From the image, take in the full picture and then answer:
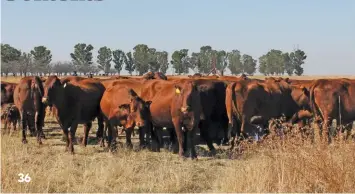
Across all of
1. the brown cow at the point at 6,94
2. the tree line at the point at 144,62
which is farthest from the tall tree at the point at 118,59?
the brown cow at the point at 6,94

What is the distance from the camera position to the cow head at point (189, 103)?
436 inches

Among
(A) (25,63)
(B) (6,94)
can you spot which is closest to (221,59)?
(A) (25,63)

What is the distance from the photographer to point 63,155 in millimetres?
11016

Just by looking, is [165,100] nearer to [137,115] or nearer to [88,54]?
[137,115]

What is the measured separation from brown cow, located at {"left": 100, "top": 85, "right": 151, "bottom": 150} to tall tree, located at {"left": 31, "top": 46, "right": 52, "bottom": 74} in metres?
81.8

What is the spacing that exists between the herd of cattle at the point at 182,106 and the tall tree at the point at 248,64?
106697mm

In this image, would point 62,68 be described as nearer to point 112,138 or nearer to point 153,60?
point 153,60

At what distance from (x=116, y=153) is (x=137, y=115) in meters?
1.06

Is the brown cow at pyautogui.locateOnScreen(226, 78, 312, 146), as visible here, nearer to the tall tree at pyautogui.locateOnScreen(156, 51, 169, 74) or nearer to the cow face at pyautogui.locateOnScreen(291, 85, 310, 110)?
the cow face at pyautogui.locateOnScreen(291, 85, 310, 110)

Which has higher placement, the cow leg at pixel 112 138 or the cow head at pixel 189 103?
the cow head at pixel 189 103

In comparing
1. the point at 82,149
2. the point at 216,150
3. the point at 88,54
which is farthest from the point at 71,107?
the point at 88,54

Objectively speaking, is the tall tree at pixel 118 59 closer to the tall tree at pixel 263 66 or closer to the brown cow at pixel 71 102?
the tall tree at pixel 263 66

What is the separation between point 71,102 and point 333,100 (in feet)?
24.1

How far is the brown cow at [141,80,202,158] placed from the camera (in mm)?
11148
